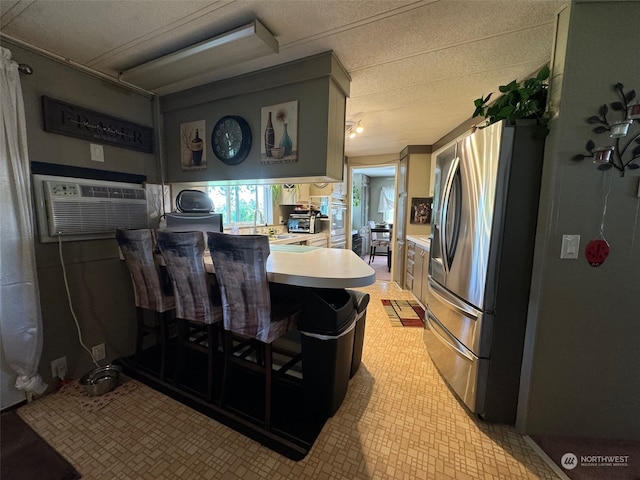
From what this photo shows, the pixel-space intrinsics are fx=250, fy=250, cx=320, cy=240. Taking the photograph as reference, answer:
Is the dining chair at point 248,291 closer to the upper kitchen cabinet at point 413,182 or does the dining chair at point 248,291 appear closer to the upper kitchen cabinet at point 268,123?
the upper kitchen cabinet at point 268,123

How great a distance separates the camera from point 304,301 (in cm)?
150

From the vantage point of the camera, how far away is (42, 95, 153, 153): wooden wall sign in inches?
69.9

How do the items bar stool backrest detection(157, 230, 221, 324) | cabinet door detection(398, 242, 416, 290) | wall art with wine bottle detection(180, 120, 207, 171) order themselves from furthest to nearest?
cabinet door detection(398, 242, 416, 290) → wall art with wine bottle detection(180, 120, 207, 171) → bar stool backrest detection(157, 230, 221, 324)

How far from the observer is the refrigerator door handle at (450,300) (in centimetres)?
161

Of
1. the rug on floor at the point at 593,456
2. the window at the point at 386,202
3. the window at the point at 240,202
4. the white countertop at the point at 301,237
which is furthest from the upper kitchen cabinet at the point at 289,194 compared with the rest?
the window at the point at 386,202

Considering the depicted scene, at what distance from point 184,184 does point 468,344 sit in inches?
113

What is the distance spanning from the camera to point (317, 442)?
1450mm

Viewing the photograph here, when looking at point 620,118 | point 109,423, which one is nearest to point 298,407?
point 109,423

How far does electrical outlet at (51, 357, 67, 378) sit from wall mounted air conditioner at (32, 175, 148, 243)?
894 mm

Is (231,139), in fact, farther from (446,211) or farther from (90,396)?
(90,396)

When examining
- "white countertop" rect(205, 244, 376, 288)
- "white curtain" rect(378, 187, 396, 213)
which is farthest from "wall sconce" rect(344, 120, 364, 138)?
"white curtain" rect(378, 187, 396, 213)

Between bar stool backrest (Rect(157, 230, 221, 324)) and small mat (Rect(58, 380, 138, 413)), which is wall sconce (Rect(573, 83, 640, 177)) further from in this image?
small mat (Rect(58, 380, 138, 413))

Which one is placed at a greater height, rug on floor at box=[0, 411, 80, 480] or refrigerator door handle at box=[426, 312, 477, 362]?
refrigerator door handle at box=[426, 312, 477, 362]

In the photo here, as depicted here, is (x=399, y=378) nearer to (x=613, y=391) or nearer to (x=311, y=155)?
(x=613, y=391)
